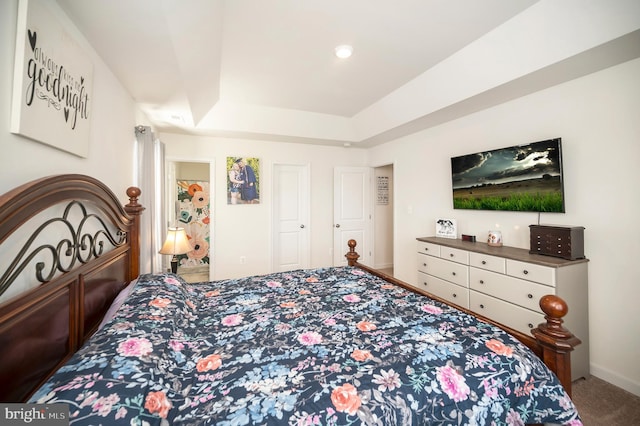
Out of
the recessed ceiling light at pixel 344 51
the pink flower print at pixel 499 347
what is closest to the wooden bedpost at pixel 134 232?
the recessed ceiling light at pixel 344 51

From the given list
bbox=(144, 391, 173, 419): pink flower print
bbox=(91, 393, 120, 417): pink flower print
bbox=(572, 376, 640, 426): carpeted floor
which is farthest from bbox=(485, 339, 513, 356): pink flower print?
bbox=(91, 393, 120, 417): pink flower print

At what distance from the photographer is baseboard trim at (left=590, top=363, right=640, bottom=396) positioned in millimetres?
1894

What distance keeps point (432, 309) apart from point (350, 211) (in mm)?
→ 3302

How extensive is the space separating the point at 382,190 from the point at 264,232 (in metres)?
2.53

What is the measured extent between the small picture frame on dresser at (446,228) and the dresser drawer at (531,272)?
0.96m

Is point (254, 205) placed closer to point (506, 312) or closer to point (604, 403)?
point (506, 312)

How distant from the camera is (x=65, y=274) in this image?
113cm

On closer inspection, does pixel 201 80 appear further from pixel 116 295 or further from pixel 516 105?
pixel 516 105

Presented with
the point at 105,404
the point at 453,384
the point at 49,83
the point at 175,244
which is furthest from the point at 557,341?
the point at 175,244

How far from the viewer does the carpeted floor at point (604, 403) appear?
167cm

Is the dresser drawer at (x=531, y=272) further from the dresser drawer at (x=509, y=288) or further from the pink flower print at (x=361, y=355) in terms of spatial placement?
the pink flower print at (x=361, y=355)

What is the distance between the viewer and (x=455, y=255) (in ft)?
9.16

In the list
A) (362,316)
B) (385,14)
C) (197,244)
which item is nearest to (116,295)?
(362,316)

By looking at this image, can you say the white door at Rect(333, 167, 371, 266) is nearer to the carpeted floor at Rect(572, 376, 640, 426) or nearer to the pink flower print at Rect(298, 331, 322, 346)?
the carpeted floor at Rect(572, 376, 640, 426)
